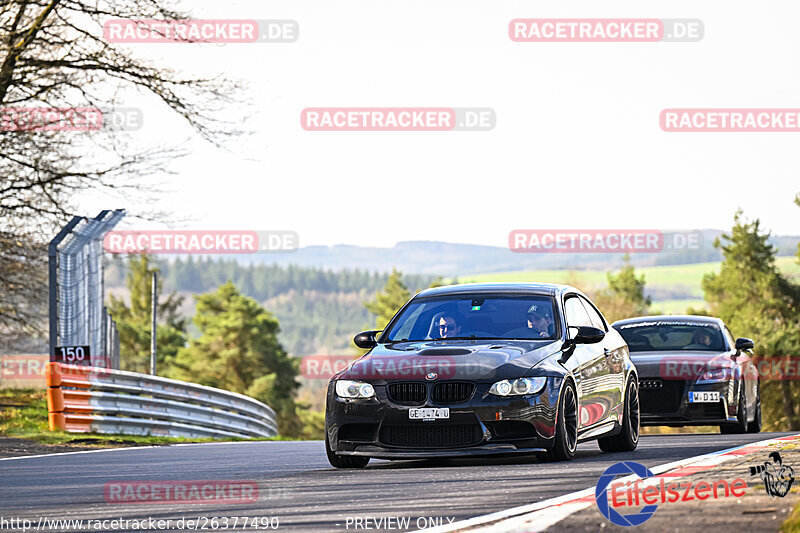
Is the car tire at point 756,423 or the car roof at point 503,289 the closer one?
the car roof at point 503,289

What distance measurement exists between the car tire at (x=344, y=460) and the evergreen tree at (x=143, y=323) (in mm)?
92023

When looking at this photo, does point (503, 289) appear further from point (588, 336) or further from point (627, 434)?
point (627, 434)

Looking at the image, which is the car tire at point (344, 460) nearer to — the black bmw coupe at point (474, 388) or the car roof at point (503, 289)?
the black bmw coupe at point (474, 388)

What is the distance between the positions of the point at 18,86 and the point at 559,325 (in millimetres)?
17205

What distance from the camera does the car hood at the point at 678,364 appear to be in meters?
16.0

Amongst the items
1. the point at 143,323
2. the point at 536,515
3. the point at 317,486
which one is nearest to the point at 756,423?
the point at 317,486

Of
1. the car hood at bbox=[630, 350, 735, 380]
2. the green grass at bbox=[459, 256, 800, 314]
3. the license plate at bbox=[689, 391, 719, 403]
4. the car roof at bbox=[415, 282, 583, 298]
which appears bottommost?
the license plate at bbox=[689, 391, 719, 403]

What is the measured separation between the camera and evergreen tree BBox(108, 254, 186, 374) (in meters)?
107

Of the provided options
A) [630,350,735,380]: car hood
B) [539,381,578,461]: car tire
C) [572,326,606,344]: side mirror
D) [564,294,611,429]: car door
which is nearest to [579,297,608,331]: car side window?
[564,294,611,429]: car door

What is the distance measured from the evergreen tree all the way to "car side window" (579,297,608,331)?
90.5 meters

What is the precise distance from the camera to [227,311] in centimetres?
9719

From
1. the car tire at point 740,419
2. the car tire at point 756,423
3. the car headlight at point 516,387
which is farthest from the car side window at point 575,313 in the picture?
the car tire at point 756,423

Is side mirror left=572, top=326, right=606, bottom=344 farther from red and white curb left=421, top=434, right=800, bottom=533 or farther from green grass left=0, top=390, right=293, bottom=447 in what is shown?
green grass left=0, top=390, right=293, bottom=447

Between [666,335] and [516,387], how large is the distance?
26.5ft
